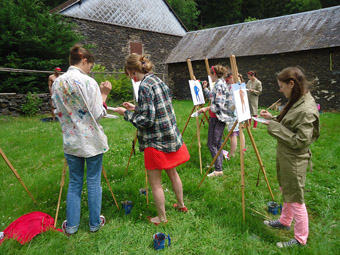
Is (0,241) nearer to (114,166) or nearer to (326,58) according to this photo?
(114,166)

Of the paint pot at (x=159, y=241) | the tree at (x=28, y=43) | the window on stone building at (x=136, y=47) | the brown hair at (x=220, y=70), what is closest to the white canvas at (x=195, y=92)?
the brown hair at (x=220, y=70)

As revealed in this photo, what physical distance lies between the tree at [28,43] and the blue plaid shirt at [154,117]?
864 cm

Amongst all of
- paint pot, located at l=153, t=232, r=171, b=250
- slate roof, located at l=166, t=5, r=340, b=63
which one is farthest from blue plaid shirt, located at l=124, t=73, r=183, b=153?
slate roof, located at l=166, t=5, r=340, b=63

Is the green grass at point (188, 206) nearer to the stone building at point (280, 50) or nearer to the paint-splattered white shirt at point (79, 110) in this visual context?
the paint-splattered white shirt at point (79, 110)

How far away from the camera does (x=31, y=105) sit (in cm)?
860

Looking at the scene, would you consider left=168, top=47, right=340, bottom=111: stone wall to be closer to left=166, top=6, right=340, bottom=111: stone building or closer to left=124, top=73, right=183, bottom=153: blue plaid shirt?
left=166, top=6, right=340, bottom=111: stone building

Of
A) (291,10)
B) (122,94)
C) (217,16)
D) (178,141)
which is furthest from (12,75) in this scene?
(291,10)

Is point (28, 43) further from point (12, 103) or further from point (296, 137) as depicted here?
point (296, 137)

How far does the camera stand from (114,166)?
3977mm

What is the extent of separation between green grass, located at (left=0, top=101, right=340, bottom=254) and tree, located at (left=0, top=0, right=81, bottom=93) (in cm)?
508

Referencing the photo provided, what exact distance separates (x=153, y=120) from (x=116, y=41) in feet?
47.2

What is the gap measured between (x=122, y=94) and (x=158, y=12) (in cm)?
970

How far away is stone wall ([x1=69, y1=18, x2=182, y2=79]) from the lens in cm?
1345

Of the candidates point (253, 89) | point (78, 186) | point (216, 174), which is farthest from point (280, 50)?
point (78, 186)
